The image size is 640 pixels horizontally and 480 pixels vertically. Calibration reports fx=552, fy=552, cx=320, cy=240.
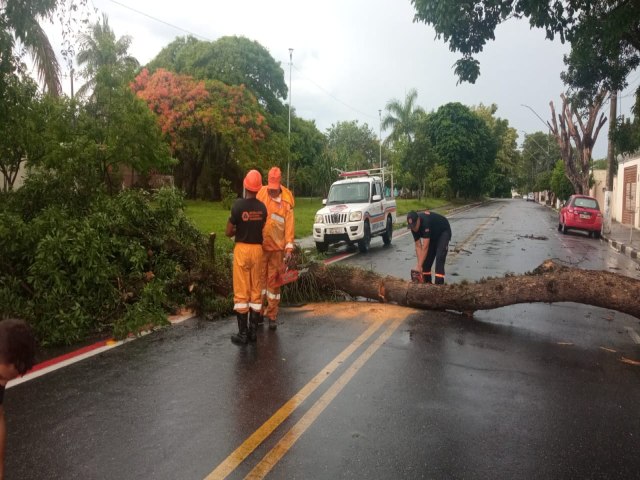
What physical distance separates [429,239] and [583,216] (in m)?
17.0

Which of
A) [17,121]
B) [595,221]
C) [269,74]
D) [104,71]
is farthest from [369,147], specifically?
[17,121]

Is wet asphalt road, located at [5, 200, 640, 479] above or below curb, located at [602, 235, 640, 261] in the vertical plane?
above

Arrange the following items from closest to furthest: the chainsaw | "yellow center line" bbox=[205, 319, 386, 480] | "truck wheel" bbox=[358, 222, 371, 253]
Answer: "yellow center line" bbox=[205, 319, 386, 480], the chainsaw, "truck wheel" bbox=[358, 222, 371, 253]

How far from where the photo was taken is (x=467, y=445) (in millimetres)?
3699

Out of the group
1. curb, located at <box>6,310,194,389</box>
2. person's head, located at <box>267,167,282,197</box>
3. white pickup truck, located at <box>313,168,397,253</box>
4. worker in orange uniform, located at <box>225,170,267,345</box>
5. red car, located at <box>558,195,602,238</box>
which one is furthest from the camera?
red car, located at <box>558,195,602,238</box>

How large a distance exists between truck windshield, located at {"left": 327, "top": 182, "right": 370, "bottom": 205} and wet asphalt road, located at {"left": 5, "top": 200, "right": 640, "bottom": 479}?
9.32 metres

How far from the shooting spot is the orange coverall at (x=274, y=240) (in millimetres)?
6621

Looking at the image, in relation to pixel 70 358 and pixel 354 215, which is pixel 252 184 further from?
pixel 354 215

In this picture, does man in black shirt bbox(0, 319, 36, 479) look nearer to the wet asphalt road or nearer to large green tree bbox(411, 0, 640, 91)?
the wet asphalt road

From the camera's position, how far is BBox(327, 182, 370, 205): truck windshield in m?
16.3

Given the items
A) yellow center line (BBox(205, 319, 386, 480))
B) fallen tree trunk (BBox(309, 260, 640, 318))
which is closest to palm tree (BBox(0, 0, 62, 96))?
fallen tree trunk (BBox(309, 260, 640, 318))

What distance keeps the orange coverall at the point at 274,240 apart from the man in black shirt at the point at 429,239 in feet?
7.53

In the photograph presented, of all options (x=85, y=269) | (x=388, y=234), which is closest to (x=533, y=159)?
(x=388, y=234)

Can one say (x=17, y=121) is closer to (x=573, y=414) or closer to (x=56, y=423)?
(x=56, y=423)
